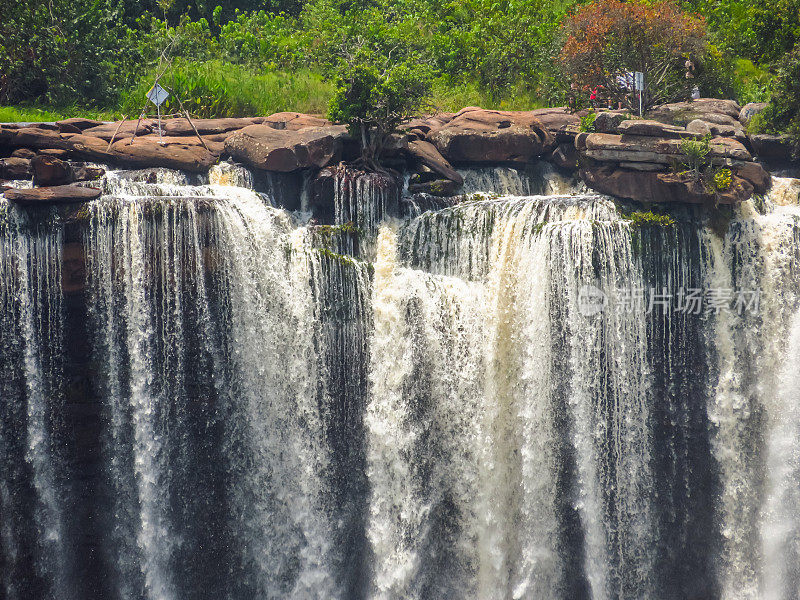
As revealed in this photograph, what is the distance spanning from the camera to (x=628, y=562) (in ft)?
43.6

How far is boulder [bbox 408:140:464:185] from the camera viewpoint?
15.2m

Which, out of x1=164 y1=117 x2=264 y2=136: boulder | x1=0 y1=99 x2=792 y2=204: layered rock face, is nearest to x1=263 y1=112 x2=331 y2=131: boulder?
x1=0 y1=99 x2=792 y2=204: layered rock face

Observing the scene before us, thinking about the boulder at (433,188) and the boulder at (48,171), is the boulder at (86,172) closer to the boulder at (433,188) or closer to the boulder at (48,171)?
the boulder at (48,171)

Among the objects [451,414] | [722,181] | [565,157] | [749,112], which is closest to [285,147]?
[451,414]

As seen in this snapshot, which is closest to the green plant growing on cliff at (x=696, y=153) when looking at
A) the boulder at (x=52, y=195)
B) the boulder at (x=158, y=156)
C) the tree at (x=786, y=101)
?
the tree at (x=786, y=101)

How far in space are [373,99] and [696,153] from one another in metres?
5.80

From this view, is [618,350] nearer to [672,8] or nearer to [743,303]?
[743,303]

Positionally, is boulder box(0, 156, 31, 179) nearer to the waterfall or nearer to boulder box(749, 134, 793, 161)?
the waterfall

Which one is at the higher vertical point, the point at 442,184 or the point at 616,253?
the point at 442,184

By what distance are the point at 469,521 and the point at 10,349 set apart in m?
7.73

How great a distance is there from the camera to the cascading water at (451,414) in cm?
1251

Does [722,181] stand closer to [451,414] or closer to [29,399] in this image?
[451,414]

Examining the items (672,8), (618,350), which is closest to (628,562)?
(618,350)

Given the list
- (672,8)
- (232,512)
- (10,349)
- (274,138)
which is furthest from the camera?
(672,8)
